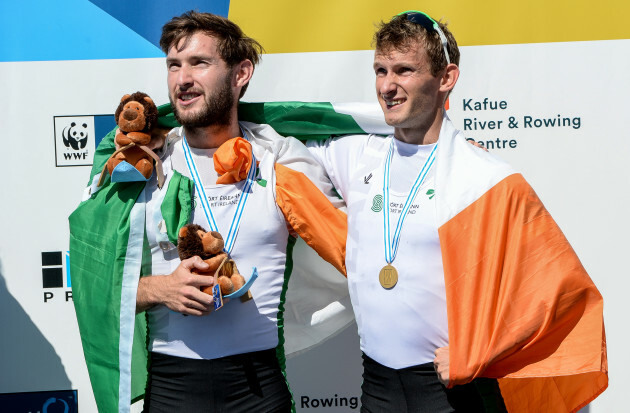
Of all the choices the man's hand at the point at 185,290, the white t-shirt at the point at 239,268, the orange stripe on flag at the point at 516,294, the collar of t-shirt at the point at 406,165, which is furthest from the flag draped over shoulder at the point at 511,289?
the man's hand at the point at 185,290

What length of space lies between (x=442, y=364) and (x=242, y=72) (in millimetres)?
1129

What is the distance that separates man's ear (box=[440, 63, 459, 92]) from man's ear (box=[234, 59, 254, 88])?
0.64 metres

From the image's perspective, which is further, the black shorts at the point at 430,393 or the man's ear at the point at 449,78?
the man's ear at the point at 449,78

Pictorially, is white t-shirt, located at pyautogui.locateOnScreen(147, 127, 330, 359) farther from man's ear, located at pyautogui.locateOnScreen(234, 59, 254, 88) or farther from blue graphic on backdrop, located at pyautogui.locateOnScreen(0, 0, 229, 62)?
blue graphic on backdrop, located at pyautogui.locateOnScreen(0, 0, 229, 62)

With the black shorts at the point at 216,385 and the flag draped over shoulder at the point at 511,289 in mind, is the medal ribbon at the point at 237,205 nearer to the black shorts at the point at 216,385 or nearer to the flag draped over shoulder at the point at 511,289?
the black shorts at the point at 216,385

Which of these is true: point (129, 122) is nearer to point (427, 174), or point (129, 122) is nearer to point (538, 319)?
point (427, 174)

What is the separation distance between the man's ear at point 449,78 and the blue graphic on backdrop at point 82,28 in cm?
135

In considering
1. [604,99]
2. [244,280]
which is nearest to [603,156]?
[604,99]

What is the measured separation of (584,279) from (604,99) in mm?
1247

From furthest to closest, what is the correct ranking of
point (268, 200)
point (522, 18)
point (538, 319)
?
1. point (522, 18)
2. point (268, 200)
3. point (538, 319)

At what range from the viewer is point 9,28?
3.16 meters

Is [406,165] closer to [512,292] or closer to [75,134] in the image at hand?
[512,292]

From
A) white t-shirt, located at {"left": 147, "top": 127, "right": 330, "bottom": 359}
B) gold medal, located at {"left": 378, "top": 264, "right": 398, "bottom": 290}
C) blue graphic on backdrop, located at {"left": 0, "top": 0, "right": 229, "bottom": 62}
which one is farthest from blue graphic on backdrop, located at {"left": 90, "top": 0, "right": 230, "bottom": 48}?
gold medal, located at {"left": 378, "top": 264, "right": 398, "bottom": 290}

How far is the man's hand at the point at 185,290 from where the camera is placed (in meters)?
2.18
